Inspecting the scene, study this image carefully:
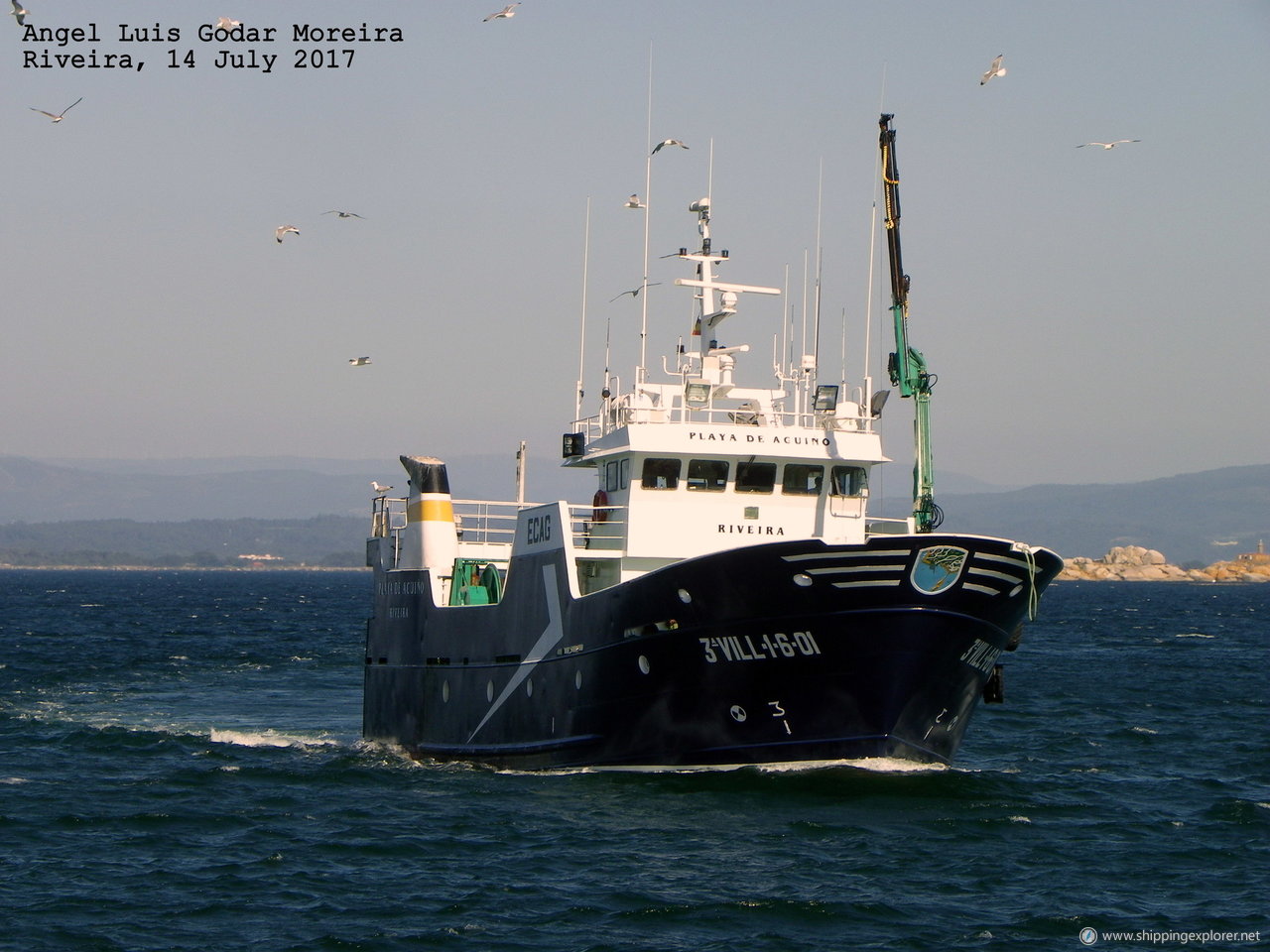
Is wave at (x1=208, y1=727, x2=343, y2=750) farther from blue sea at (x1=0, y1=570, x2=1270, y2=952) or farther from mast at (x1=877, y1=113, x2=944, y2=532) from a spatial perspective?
mast at (x1=877, y1=113, x2=944, y2=532)

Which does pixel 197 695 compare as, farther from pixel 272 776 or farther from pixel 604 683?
pixel 604 683

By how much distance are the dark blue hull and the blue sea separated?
60 centimetres

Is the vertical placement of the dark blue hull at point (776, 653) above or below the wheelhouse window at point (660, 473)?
below

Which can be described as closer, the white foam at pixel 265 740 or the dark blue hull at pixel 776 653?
the dark blue hull at pixel 776 653

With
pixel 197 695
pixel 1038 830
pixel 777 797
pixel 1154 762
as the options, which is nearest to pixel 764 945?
pixel 777 797

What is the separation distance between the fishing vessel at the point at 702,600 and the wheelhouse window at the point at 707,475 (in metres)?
0.03

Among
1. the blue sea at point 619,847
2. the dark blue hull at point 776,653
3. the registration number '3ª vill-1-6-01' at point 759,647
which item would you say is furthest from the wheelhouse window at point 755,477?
the blue sea at point 619,847

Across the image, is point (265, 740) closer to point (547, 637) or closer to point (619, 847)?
point (547, 637)

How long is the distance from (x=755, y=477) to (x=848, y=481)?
157cm

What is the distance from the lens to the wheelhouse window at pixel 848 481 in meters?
24.7

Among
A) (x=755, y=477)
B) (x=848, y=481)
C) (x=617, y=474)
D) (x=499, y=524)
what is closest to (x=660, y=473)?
(x=617, y=474)

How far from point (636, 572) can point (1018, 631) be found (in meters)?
5.91

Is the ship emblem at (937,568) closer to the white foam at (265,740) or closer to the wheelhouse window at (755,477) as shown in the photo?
the wheelhouse window at (755,477)

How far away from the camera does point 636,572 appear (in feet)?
80.2
